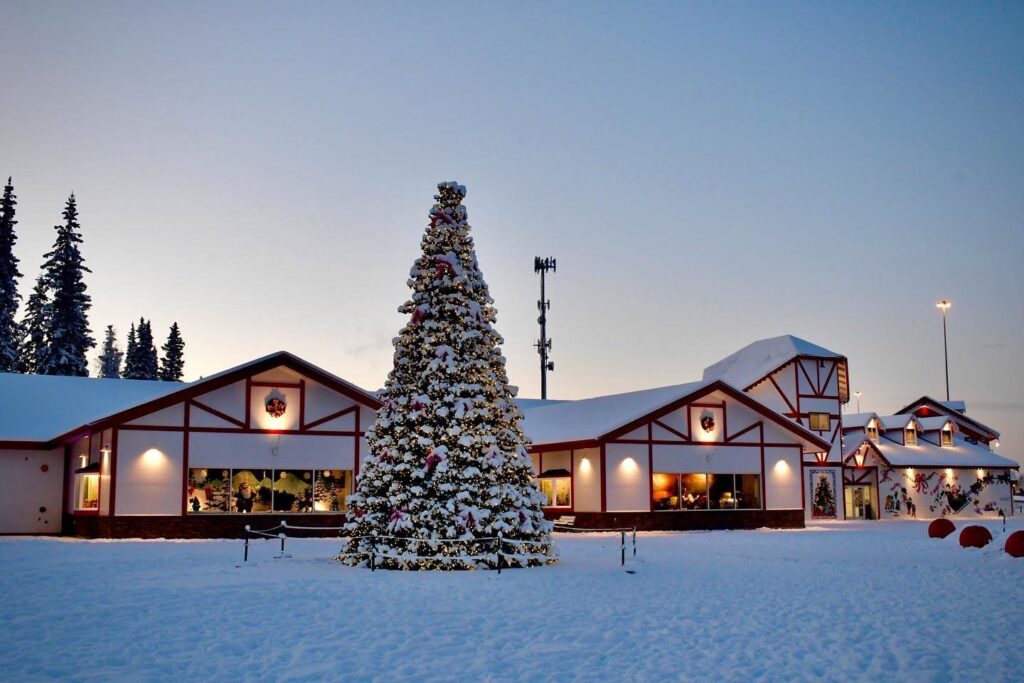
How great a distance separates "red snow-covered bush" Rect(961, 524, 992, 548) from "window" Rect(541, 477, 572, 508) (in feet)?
50.5

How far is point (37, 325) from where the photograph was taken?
188 ft

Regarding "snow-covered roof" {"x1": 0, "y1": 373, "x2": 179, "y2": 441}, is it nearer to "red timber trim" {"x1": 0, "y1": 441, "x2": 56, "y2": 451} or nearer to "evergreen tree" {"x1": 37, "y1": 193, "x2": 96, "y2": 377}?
"red timber trim" {"x1": 0, "y1": 441, "x2": 56, "y2": 451}

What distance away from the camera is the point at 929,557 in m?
23.0

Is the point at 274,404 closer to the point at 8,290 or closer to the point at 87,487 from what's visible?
the point at 87,487

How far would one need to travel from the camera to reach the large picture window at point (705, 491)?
3625 cm

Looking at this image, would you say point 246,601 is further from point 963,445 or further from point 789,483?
point 963,445

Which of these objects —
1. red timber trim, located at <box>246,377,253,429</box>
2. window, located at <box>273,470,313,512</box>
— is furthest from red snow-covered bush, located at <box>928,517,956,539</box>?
red timber trim, located at <box>246,377,253,429</box>

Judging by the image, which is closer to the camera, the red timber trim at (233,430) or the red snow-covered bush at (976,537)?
the red snow-covered bush at (976,537)

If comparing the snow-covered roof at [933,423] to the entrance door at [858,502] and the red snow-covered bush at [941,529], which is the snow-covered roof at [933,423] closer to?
the entrance door at [858,502]

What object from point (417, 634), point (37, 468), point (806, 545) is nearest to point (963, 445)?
point (806, 545)

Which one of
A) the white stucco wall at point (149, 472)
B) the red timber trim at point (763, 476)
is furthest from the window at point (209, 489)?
the red timber trim at point (763, 476)

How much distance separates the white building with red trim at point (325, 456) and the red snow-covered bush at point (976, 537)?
12.4m

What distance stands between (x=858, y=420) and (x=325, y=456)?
3100 cm

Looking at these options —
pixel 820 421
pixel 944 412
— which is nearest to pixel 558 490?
pixel 820 421
